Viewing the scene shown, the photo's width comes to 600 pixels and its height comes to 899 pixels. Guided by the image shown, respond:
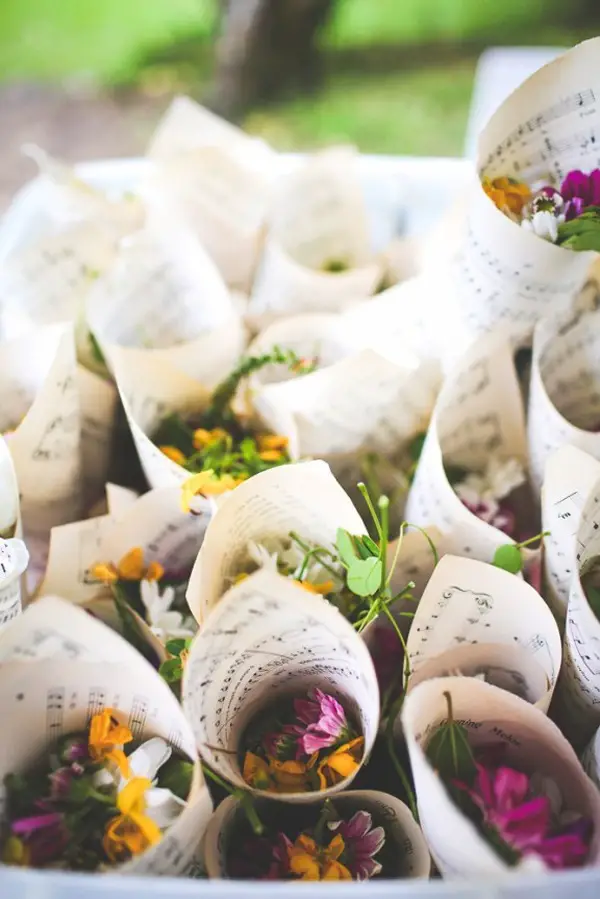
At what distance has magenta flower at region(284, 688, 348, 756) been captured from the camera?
596mm

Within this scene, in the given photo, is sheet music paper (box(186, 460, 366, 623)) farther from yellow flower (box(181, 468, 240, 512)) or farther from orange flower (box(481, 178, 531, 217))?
orange flower (box(481, 178, 531, 217))

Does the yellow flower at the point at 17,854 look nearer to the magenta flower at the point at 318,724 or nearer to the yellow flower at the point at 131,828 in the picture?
the yellow flower at the point at 131,828

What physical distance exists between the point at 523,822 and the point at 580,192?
0.51 m

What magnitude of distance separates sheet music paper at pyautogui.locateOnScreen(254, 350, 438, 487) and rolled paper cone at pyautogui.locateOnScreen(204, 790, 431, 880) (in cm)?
32

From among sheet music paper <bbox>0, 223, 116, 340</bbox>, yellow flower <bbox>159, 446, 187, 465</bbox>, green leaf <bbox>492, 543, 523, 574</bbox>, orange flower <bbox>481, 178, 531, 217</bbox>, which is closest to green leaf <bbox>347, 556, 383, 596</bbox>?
green leaf <bbox>492, 543, 523, 574</bbox>

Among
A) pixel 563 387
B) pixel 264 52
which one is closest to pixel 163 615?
pixel 563 387

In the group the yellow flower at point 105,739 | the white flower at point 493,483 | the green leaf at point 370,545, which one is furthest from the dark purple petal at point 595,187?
the yellow flower at point 105,739

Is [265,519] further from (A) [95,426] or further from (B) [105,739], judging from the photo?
(A) [95,426]

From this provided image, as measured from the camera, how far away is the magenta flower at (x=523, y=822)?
51 centimetres

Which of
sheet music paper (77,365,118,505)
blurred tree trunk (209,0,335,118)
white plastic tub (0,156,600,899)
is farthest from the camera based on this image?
blurred tree trunk (209,0,335,118)

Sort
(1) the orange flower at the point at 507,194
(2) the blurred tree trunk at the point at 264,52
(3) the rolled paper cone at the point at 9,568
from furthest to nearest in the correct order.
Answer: (2) the blurred tree trunk at the point at 264,52, (1) the orange flower at the point at 507,194, (3) the rolled paper cone at the point at 9,568

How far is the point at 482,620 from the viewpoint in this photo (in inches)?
25.2

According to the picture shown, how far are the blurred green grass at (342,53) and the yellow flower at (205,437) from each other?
1.36 metres

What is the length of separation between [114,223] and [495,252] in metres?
0.47
